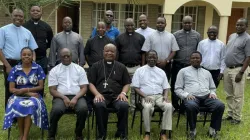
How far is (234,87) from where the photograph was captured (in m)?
6.18

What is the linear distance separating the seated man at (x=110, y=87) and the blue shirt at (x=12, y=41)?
1.32 meters

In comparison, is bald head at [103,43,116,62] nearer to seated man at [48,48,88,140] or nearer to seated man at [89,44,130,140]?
seated man at [89,44,130,140]

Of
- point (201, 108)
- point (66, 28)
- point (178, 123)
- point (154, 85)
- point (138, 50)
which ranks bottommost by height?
point (178, 123)

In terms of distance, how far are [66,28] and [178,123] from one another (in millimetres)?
2876

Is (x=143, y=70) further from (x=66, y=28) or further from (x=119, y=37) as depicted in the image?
(x=66, y=28)

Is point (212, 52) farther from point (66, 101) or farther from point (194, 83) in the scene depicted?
point (66, 101)

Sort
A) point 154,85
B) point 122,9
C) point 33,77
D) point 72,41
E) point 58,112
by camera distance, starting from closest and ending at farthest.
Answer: point 58,112
point 33,77
point 154,85
point 72,41
point 122,9

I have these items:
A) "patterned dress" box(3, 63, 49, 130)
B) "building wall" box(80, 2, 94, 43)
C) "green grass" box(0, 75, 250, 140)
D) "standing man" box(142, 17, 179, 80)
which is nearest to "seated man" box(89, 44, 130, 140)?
"green grass" box(0, 75, 250, 140)

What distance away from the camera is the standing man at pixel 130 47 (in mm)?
6283

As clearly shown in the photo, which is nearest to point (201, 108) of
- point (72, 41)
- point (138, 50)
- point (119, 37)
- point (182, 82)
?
point (182, 82)

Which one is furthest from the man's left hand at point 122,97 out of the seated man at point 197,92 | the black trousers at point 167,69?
the black trousers at point 167,69

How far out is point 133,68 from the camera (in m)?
6.43

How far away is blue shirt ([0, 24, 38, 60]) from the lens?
5508 millimetres

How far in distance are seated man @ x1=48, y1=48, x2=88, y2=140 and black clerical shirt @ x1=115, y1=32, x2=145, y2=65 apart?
120 centimetres
